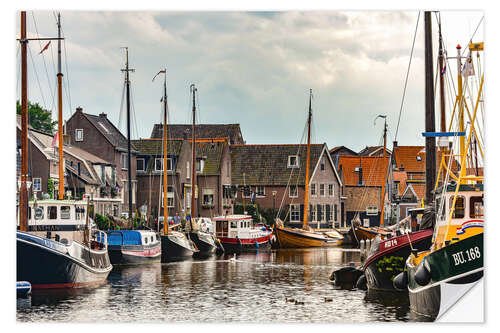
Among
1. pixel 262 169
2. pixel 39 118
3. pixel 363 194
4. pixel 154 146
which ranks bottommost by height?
pixel 363 194

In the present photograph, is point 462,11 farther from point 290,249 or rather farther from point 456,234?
point 290,249

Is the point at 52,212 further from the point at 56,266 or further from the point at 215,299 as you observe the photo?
the point at 215,299

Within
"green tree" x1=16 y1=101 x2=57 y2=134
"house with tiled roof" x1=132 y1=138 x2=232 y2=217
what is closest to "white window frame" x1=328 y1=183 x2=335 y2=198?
"house with tiled roof" x1=132 y1=138 x2=232 y2=217

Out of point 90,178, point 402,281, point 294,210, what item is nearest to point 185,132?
point 90,178

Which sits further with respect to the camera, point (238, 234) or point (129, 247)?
point (238, 234)

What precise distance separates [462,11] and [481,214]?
12.7ft

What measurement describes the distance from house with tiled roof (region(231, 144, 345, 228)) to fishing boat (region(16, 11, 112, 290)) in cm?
736

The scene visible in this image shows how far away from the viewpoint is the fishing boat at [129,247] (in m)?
28.3

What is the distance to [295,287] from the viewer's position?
21828 millimetres

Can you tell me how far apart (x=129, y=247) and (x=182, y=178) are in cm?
1346

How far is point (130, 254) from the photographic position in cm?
2861

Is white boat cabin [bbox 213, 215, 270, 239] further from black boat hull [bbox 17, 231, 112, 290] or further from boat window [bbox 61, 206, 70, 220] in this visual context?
boat window [bbox 61, 206, 70, 220]
